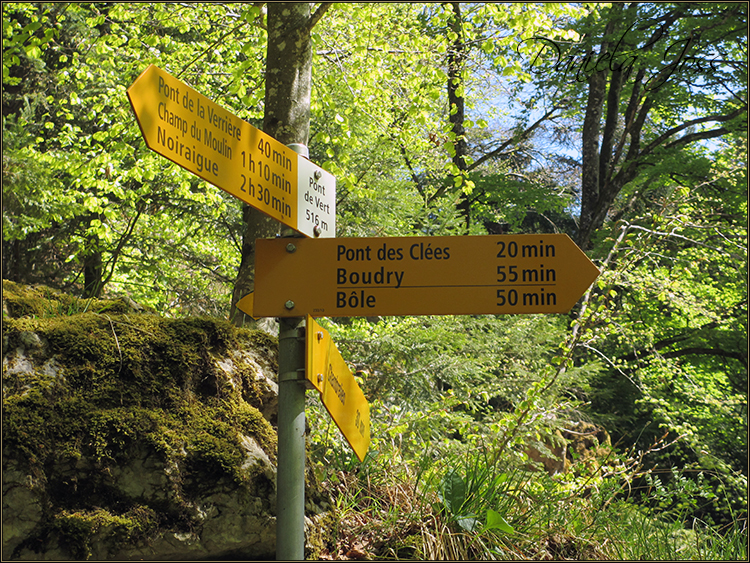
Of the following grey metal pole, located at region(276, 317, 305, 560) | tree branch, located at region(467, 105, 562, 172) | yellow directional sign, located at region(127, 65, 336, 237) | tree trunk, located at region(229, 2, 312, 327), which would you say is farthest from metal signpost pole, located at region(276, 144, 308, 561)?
tree branch, located at region(467, 105, 562, 172)

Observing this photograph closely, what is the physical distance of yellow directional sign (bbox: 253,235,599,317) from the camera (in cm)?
209

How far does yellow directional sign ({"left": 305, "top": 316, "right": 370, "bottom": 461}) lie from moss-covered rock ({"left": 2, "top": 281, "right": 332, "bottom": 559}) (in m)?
0.80

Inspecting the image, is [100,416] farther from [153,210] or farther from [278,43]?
[153,210]

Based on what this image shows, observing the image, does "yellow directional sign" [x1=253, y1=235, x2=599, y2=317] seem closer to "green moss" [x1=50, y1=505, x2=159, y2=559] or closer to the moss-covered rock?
the moss-covered rock

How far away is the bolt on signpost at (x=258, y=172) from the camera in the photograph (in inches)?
69.4

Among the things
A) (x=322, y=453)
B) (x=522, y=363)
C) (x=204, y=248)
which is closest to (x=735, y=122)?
(x=522, y=363)

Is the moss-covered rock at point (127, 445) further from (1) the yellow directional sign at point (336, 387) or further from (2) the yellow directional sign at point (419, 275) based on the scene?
(2) the yellow directional sign at point (419, 275)

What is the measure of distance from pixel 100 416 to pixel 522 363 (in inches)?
211

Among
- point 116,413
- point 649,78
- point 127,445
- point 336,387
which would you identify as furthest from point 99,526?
point 649,78

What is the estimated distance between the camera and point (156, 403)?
278 centimetres

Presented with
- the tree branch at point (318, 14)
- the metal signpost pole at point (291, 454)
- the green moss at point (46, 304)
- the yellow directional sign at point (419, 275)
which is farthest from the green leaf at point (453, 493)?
the tree branch at point (318, 14)

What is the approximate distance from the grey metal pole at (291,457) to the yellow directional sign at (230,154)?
0.49 meters

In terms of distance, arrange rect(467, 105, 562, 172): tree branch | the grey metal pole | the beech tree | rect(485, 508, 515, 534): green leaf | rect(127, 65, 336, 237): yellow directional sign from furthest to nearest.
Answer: rect(467, 105, 562, 172): tree branch < the beech tree < rect(485, 508, 515, 534): green leaf < the grey metal pole < rect(127, 65, 336, 237): yellow directional sign

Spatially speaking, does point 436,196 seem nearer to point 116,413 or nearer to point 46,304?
point 46,304
